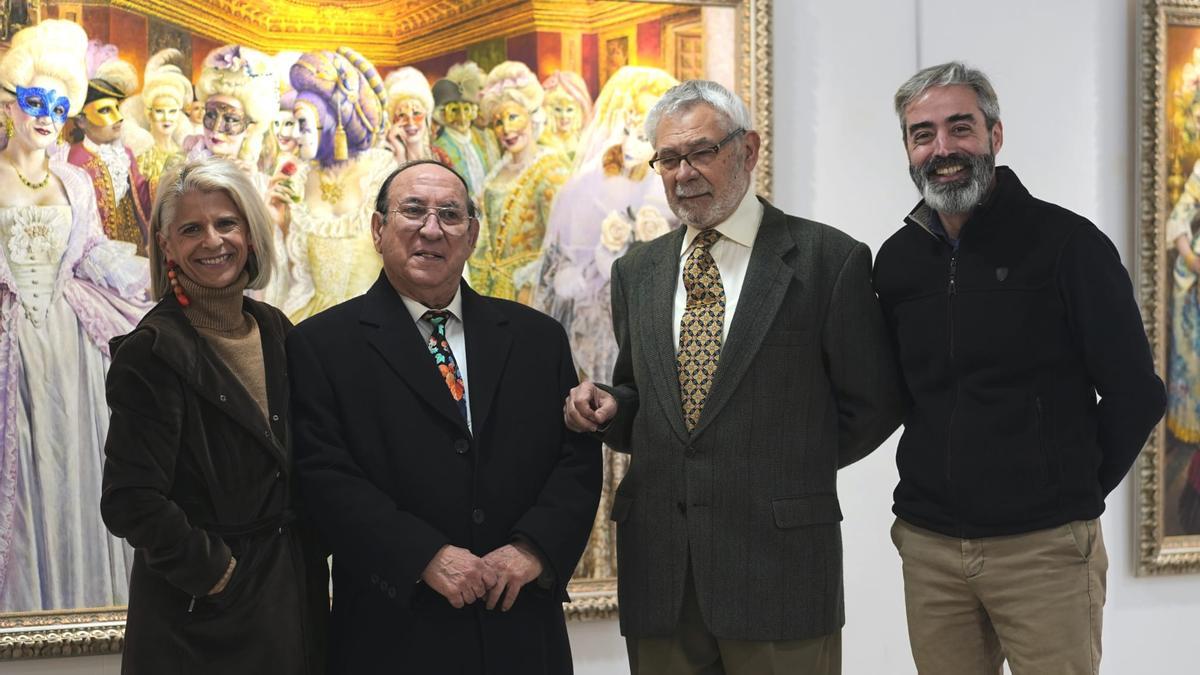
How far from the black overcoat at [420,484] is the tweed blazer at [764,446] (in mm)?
175

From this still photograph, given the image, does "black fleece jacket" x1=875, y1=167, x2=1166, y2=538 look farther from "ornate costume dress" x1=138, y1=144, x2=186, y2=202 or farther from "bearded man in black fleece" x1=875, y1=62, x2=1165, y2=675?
"ornate costume dress" x1=138, y1=144, x2=186, y2=202

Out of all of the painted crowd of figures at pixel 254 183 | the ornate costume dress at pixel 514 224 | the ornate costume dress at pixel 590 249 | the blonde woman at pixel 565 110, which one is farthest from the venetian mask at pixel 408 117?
the ornate costume dress at pixel 590 249

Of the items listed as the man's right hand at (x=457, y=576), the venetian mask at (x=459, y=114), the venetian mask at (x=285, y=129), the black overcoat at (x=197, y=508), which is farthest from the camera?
the venetian mask at (x=459, y=114)

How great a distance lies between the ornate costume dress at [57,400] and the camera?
10.5ft

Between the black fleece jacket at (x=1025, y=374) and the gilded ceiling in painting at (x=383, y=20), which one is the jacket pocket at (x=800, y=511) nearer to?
the black fleece jacket at (x=1025, y=374)

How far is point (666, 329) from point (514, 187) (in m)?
1.17

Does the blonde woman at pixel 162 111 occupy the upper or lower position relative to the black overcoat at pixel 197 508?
upper

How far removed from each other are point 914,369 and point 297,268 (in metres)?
1.88

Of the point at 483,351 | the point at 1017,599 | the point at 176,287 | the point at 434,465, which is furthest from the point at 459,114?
the point at 1017,599

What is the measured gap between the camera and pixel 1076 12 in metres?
3.94

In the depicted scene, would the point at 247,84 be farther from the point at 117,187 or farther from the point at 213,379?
the point at 213,379

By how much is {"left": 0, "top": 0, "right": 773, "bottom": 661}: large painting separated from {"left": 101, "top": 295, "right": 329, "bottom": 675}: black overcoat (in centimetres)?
134

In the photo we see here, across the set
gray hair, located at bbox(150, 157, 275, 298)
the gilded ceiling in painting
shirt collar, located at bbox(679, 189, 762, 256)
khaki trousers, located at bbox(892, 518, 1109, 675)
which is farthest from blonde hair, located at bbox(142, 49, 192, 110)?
khaki trousers, located at bbox(892, 518, 1109, 675)

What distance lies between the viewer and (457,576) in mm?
2285
